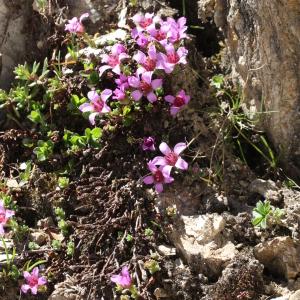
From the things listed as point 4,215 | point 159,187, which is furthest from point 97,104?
point 4,215

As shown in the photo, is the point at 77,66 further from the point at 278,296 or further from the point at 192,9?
the point at 278,296

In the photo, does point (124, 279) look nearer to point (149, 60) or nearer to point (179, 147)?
point (179, 147)

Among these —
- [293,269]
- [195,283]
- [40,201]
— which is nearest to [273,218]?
[293,269]

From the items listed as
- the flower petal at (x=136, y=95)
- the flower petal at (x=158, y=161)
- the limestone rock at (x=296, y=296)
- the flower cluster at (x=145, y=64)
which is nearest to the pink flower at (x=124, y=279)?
the flower petal at (x=158, y=161)

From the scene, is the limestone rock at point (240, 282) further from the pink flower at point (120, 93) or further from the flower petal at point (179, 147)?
the pink flower at point (120, 93)

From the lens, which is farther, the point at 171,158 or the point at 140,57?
the point at 140,57

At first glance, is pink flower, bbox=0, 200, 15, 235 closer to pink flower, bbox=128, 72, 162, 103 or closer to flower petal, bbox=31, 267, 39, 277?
flower petal, bbox=31, 267, 39, 277

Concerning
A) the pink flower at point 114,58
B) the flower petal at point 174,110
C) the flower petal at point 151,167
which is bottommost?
the flower petal at point 151,167
